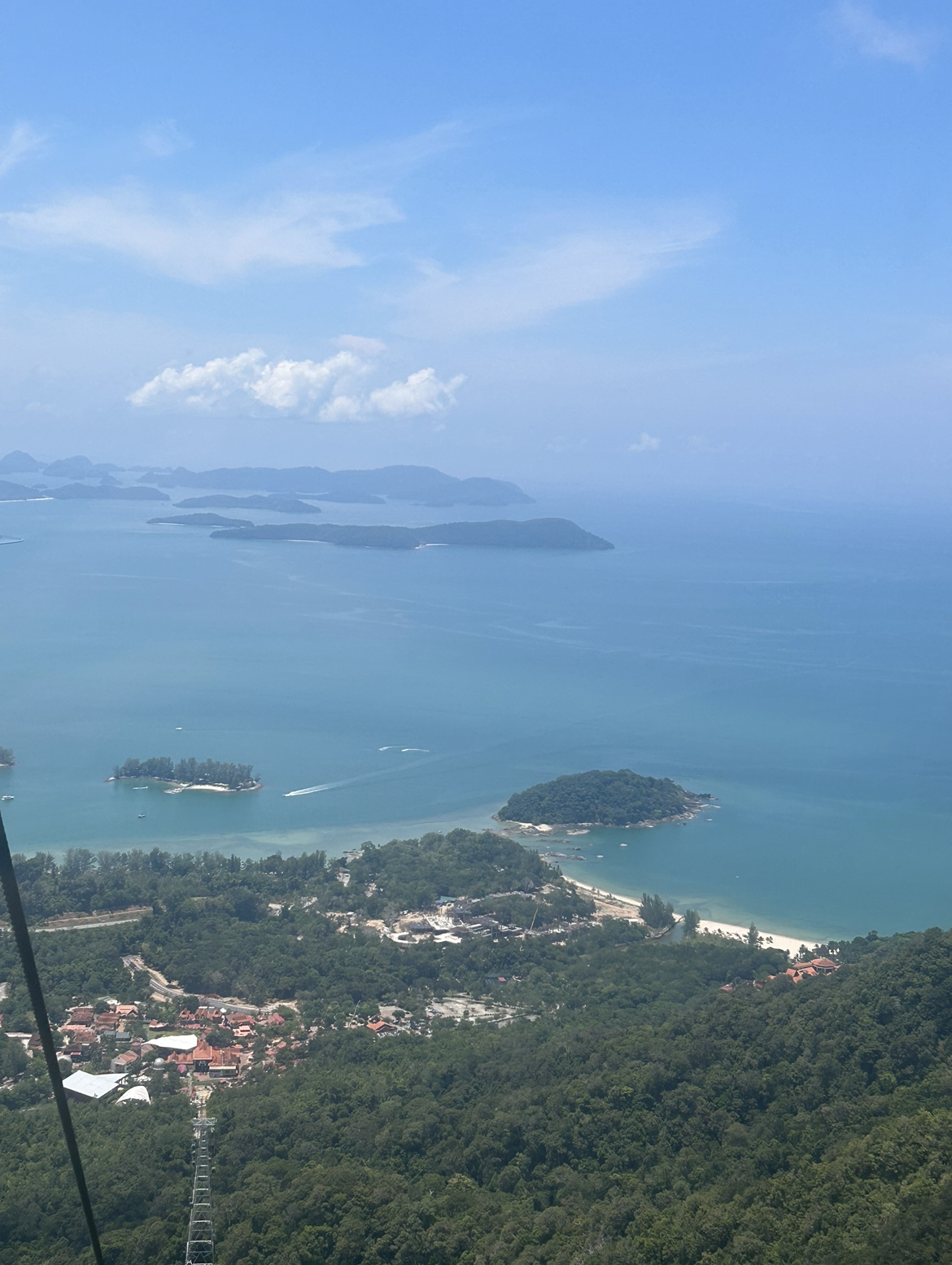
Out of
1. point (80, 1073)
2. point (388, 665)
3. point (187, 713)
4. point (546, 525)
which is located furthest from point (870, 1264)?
point (546, 525)

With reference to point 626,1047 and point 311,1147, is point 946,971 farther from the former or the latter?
point 311,1147

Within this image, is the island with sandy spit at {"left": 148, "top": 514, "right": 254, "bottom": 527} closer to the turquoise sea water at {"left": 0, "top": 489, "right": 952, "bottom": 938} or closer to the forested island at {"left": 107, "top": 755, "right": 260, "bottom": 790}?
the turquoise sea water at {"left": 0, "top": 489, "right": 952, "bottom": 938}

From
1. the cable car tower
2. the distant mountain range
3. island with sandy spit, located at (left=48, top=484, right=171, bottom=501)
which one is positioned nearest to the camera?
the cable car tower

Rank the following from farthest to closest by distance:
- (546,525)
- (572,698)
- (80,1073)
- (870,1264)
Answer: (546,525) → (572,698) → (80,1073) → (870,1264)

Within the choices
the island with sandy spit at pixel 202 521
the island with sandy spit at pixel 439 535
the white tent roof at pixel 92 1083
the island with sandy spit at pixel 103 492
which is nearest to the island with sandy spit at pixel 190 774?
the white tent roof at pixel 92 1083

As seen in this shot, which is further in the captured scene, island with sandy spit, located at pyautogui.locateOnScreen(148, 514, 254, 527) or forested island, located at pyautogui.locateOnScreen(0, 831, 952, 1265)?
island with sandy spit, located at pyautogui.locateOnScreen(148, 514, 254, 527)

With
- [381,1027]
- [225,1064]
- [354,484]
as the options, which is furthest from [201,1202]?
[354,484]

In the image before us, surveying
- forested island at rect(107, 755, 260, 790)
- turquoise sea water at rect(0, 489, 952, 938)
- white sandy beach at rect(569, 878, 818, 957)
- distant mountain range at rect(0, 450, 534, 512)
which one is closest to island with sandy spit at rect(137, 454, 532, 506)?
distant mountain range at rect(0, 450, 534, 512)
